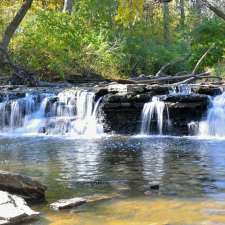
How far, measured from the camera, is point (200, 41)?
38906 mm

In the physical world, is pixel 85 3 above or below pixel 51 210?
above

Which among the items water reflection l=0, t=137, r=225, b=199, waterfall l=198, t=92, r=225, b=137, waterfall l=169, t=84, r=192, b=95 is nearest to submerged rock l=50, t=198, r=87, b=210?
water reflection l=0, t=137, r=225, b=199

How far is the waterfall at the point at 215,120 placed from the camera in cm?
1906

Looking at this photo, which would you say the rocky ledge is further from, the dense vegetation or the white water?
the dense vegetation

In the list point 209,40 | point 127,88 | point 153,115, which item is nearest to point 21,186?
point 153,115

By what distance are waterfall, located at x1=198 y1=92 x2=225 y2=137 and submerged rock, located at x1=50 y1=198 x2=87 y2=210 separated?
1181 centimetres

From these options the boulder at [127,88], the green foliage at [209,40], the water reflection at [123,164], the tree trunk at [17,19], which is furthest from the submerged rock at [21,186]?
the green foliage at [209,40]

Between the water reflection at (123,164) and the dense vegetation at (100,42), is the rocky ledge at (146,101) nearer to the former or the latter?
the water reflection at (123,164)

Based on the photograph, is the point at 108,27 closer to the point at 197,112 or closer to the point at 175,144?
the point at 197,112

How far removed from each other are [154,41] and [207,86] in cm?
1572

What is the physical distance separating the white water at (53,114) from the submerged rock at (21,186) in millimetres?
12452

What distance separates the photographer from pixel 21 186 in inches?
308

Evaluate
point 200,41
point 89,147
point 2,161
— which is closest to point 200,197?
point 2,161

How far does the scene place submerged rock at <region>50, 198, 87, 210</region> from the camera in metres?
7.41
